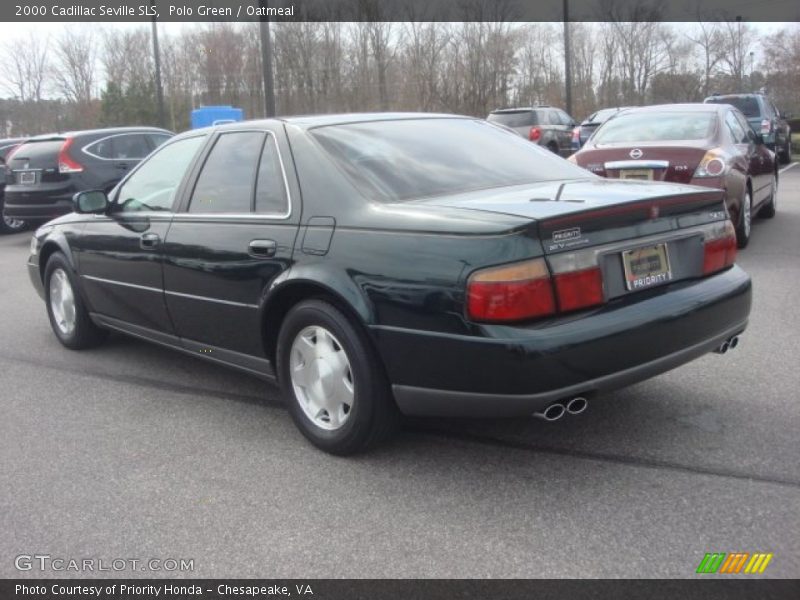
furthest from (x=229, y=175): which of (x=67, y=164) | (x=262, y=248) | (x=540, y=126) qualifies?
(x=540, y=126)

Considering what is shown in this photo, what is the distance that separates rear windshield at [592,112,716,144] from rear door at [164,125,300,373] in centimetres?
546

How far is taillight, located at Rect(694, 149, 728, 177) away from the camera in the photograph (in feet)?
26.0

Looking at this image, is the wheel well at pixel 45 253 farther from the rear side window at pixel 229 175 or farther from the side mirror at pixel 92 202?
the rear side window at pixel 229 175

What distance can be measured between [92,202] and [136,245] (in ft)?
1.95

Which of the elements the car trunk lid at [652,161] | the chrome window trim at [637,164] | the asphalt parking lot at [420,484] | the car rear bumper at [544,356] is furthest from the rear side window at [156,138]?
the car rear bumper at [544,356]

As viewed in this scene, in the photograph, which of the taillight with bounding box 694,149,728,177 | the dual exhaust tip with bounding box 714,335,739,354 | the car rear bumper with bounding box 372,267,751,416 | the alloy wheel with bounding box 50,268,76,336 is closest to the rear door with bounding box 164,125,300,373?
the car rear bumper with bounding box 372,267,751,416

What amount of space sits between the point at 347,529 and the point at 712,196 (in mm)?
2225

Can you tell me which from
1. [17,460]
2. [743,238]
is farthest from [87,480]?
[743,238]

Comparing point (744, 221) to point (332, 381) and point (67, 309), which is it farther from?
point (67, 309)

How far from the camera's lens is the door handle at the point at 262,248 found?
3.93 meters

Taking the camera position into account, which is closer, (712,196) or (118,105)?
(712,196)

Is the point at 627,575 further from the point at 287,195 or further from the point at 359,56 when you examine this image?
the point at 359,56

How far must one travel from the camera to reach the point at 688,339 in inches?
139
